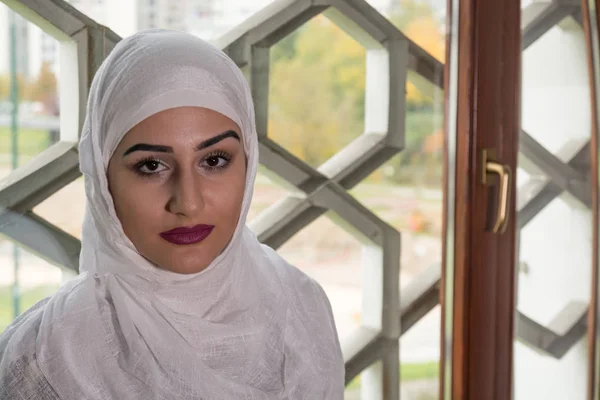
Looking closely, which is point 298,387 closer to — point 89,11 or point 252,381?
point 252,381

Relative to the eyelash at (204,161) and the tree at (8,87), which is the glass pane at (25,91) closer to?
the tree at (8,87)

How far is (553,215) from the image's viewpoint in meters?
1.73

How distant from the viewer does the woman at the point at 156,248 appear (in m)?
0.99

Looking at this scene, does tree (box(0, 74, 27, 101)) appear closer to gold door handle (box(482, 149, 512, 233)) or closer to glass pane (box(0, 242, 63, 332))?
glass pane (box(0, 242, 63, 332))

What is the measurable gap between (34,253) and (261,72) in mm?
489

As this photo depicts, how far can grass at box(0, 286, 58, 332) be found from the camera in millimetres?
1204

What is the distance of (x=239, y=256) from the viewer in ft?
3.70

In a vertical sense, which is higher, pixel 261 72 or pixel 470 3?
pixel 470 3

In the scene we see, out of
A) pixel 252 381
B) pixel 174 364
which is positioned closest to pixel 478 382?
pixel 252 381

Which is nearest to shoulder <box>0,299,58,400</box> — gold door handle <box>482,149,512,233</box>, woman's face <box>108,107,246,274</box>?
woman's face <box>108,107,246,274</box>

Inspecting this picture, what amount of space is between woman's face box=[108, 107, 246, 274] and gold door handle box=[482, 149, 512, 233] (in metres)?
0.64

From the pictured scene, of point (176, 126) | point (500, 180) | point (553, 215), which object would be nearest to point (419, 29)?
point (500, 180)

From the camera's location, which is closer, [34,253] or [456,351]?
[34,253]

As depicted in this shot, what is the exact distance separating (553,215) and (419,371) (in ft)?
1.61
